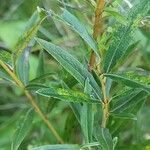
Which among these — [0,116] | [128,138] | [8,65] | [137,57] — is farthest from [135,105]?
Result: [0,116]

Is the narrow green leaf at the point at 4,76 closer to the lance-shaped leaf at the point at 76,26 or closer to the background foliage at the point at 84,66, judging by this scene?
the background foliage at the point at 84,66

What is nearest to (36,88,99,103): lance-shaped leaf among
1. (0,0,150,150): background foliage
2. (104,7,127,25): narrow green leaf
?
(0,0,150,150): background foliage

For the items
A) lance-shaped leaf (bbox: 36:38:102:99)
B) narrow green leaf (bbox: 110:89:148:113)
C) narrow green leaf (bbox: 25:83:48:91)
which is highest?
lance-shaped leaf (bbox: 36:38:102:99)

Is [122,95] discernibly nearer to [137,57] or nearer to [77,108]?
[77,108]

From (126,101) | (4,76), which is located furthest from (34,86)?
(126,101)

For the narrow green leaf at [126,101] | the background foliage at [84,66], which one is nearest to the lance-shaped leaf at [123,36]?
the background foliage at [84,66]

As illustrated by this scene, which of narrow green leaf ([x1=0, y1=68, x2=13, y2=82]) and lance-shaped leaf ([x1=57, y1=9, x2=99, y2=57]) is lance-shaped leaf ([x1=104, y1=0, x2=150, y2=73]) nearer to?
lance-shaped leaf ([x1=57, y1=9, x2=99, y2=57])
